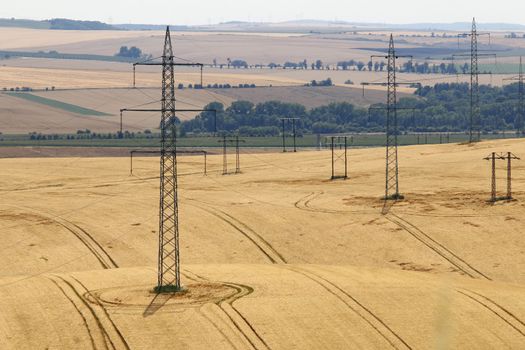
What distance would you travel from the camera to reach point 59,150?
616 ft

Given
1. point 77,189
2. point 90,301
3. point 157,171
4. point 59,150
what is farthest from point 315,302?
point 59,150

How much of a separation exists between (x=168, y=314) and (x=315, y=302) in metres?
8.17

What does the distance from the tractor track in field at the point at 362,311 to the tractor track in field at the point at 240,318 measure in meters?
4.75

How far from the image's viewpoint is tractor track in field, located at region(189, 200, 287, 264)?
8688 cm

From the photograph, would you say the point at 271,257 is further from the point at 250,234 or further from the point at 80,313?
the point at 80,313

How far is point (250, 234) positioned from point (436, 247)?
1485 centimetres

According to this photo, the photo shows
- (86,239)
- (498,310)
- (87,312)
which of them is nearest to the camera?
(87,312)

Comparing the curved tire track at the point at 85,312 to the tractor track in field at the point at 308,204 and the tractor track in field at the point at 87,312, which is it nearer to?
the tractor track in field at the point at 87,312

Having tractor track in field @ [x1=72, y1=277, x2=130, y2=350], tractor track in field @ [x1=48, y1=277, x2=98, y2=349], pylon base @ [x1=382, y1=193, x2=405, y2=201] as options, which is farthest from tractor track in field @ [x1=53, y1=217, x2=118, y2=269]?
pylon base @ [x1=382, y1=193, x2=405, y2=201]

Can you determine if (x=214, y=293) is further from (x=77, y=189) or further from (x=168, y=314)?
(x=77, y=189)

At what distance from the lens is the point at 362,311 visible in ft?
204

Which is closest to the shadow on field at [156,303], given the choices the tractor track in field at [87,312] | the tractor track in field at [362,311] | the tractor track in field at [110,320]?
the tractor track in field at [110,320]

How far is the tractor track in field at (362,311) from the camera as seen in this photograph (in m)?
57.1

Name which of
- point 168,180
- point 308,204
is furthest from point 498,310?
point 308,204
